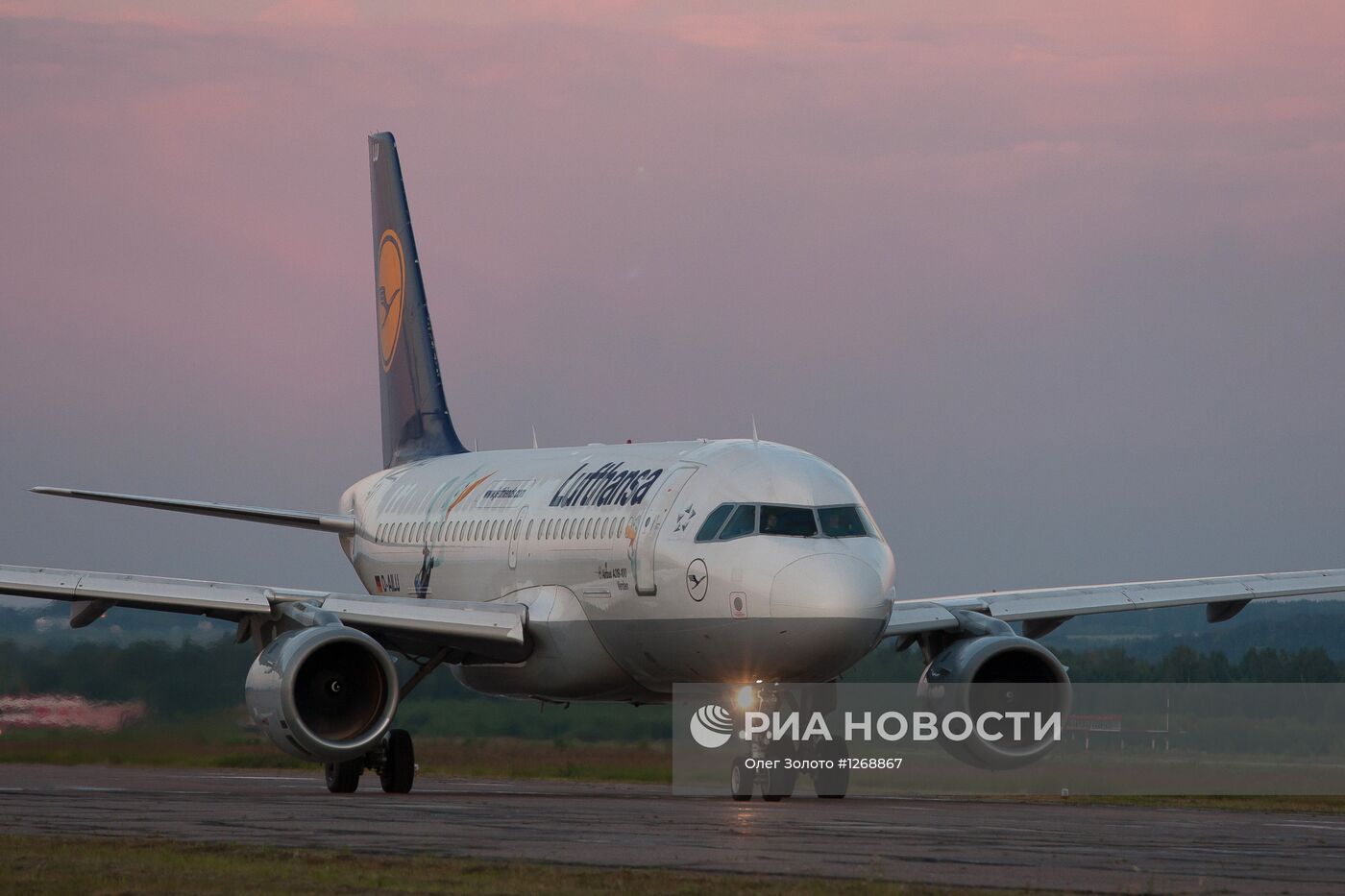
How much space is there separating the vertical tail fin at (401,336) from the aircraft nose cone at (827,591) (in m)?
13.9

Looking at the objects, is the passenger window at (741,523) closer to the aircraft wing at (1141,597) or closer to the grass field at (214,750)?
the aircraft wing at (1141,597)

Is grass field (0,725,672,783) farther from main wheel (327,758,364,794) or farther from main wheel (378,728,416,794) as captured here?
main wheel (327,758,364,794)

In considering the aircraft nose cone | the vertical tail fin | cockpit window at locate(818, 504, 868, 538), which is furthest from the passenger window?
the vertical tail fin

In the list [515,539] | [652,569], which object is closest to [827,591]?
[652,569]

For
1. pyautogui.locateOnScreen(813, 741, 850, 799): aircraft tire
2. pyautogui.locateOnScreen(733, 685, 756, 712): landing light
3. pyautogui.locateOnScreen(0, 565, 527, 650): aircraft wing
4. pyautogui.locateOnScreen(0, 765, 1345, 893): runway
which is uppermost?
pyautogui.locateOnScreen(0, 565, 527, 650): aircraft wing

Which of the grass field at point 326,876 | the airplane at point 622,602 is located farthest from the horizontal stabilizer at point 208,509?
the grass field at point 326,876

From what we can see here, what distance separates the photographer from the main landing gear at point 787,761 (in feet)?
75.5

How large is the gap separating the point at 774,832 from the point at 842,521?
5886 millimetres

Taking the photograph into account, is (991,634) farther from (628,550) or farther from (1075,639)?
(1075,639)

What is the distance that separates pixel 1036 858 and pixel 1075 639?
20655mm

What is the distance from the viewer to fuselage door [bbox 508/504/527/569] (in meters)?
27.3

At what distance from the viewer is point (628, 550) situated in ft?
79.8

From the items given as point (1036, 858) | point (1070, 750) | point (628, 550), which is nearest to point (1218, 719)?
point (1070, 750)

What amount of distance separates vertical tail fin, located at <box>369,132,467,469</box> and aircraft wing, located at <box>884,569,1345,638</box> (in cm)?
1090
